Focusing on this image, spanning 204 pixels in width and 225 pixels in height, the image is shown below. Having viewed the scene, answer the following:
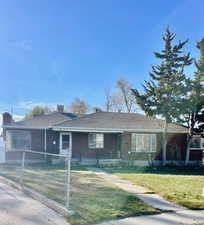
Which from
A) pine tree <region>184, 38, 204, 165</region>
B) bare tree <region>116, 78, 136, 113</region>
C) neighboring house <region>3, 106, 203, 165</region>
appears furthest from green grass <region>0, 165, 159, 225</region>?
bare tree <region>116, 78, 136, 113</region>

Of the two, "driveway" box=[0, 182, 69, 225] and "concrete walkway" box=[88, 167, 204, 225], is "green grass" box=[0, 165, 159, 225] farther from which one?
"driveway" box=[0, 182, 69, 225]

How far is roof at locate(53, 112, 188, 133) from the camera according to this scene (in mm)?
16438

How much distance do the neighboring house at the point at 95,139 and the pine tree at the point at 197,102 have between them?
0.89m

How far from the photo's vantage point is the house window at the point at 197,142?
19297 mm

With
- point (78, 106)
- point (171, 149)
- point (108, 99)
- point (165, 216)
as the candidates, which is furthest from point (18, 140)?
point (78, 106)

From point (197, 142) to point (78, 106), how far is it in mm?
28891

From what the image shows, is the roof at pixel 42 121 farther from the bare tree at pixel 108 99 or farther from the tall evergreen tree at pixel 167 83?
the bare tree at pixel 108 99

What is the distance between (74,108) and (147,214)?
40.5m

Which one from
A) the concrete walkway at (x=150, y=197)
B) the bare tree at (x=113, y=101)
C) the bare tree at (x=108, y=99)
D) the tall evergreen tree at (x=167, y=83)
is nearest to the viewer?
the concrete walkway at (x=150, y=197)

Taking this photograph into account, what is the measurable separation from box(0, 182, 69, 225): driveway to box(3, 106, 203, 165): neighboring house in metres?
9.62

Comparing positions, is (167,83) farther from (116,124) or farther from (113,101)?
(113,101)

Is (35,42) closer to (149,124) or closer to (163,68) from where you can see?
(163,68)

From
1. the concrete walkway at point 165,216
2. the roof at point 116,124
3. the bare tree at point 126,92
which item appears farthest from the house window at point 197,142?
the bare tree at point 126,92

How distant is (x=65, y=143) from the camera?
1714cm
